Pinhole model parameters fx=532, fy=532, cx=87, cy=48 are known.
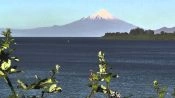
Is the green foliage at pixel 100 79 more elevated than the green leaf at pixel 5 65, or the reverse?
the green leaf at pixel 5 65

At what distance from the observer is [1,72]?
4.14m

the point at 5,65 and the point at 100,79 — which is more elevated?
the point at 5,65

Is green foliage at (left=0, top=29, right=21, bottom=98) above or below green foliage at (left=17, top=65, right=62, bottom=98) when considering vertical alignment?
above

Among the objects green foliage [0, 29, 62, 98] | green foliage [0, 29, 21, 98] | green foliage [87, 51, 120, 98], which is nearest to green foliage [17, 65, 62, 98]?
green foliage [0, 29, 62, 98]

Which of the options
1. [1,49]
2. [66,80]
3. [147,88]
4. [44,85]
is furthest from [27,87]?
[66,80]

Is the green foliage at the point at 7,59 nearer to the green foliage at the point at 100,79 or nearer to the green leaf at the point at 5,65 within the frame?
the green leaf at the point at 5,65

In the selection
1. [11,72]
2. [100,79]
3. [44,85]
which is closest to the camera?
[11,72]

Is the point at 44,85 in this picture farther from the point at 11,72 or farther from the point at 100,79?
the point at 100,79

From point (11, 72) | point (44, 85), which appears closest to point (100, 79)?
point (44, 85)

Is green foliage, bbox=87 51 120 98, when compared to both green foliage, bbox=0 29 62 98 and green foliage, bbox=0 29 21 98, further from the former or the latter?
green foliage, bbox=0 29 21 98

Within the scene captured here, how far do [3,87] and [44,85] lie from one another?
69.3 m

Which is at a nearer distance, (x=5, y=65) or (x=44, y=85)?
(x=5, y=65)

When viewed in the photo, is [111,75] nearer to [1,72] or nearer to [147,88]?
[1,72]

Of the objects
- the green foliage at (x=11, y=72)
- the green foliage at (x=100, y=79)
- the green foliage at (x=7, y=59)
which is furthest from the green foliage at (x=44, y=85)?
the green foliage at (x=100, y=79)
